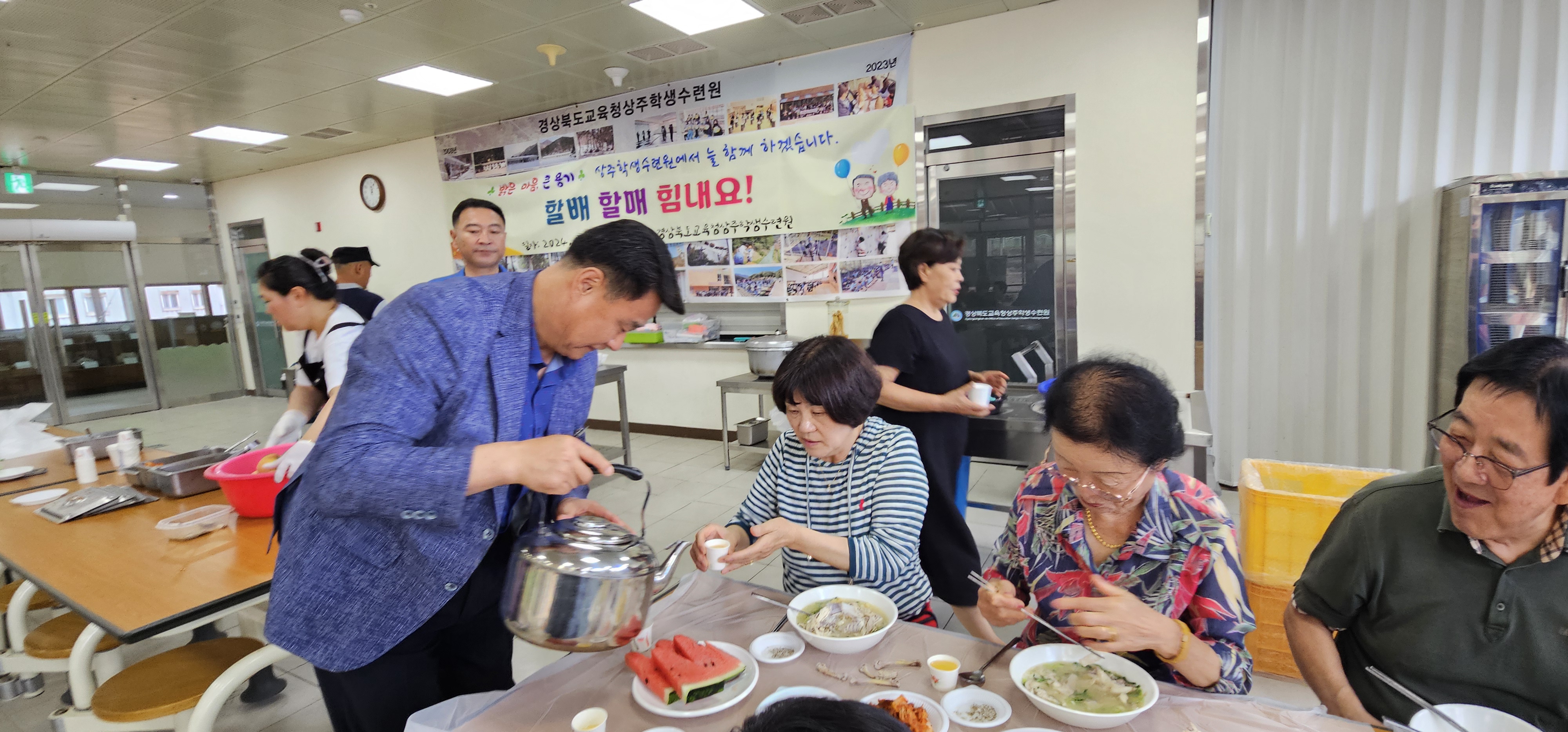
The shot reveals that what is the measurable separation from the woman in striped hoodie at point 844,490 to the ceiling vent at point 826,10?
302 cm

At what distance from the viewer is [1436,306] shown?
3.22 meters

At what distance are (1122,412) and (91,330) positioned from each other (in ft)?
37.3

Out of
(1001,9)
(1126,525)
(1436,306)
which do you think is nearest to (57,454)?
(1126,525)

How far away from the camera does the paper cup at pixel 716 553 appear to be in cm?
138

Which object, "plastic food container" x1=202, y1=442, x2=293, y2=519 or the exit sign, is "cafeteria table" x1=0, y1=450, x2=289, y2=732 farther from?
the exit sign

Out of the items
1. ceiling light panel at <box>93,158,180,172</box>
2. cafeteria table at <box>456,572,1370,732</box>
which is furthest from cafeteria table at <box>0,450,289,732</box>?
ceiling light panel at <box>93,158,180,172</box>

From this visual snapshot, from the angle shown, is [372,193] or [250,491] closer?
[250,491]

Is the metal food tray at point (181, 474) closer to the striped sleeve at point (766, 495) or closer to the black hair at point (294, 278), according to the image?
the black hair at point (294, 278)

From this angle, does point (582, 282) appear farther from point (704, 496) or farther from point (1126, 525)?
point (704, 496)

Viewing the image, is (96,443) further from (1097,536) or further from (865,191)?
(865,191)

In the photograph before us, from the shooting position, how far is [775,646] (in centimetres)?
125

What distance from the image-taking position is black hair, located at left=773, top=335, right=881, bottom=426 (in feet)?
5.15

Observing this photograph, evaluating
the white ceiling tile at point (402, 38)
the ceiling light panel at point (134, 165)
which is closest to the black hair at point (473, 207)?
the white ceiling tile at point (402, 38)

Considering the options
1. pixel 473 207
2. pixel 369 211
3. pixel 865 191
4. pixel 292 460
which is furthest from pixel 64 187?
pixel 865 191
